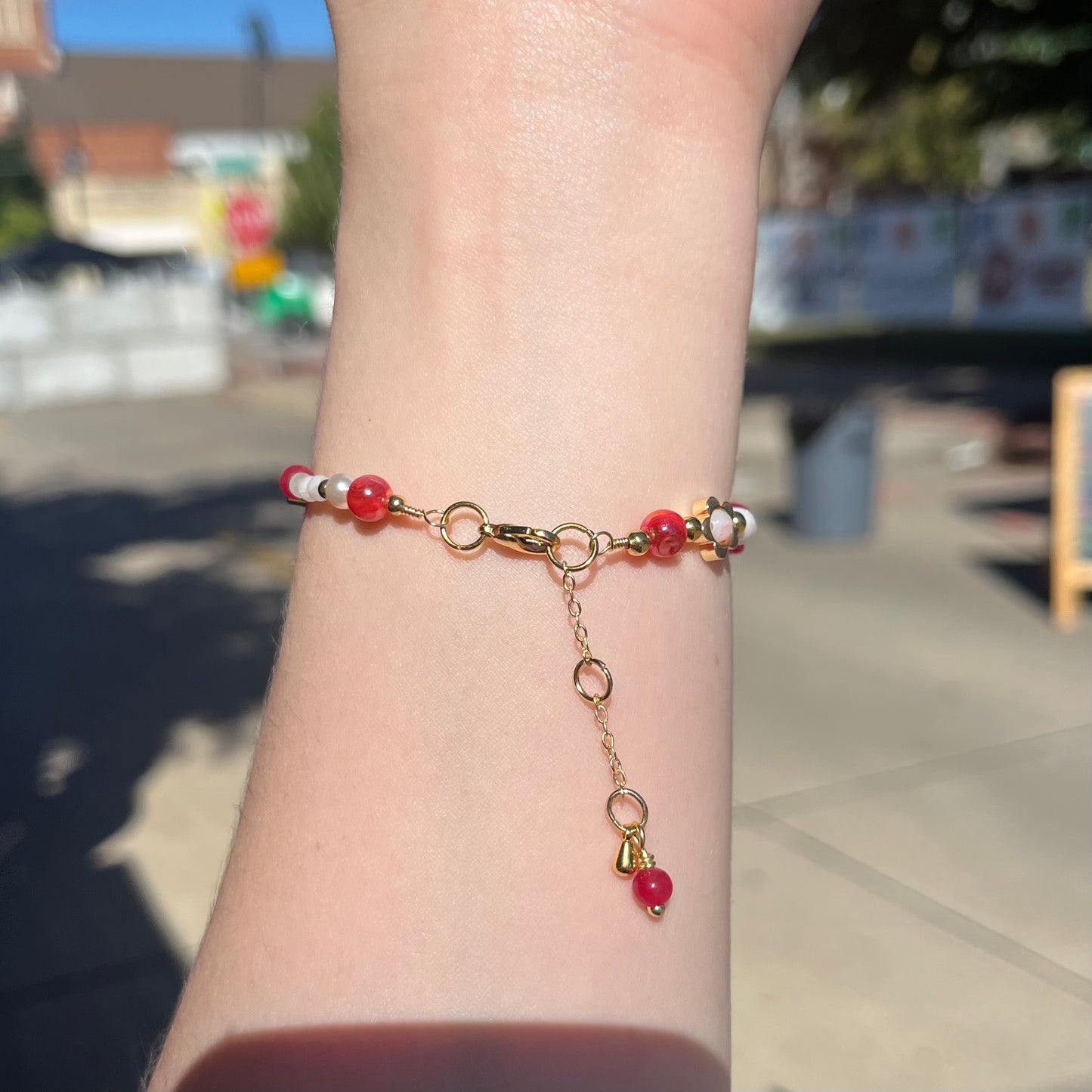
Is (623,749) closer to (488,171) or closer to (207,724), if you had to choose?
(488,171)

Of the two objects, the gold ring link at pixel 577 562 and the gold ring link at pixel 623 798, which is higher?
the gold ring link at pixel 577 562

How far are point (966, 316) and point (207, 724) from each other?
47.6ft

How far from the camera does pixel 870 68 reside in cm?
1265

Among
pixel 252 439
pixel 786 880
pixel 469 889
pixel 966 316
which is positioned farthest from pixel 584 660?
pixel 966 316

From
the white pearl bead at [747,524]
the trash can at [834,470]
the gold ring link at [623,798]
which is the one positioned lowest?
the trash can at [834,470]

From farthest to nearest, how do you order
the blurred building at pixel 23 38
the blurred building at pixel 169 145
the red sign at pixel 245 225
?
the blurred building at pixel 169 145 < the red sign at pixel 245 225 < the blurred building at pixel 23 38

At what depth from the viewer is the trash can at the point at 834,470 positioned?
848 cm

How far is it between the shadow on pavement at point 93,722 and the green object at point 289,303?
2150 centimetres

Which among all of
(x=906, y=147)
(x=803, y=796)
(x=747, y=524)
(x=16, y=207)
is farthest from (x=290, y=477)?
(x=16, y=207)

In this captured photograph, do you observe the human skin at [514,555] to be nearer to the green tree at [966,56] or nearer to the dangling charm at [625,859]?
the dangling charm at [625,859]

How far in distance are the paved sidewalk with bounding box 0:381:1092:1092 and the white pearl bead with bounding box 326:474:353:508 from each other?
8.42 feet

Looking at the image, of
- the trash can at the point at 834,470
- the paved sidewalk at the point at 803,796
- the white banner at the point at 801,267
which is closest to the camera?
the paved sidewalk at the point at 803,796

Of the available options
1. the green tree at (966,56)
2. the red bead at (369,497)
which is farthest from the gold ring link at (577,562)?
the green tree at (966,56)

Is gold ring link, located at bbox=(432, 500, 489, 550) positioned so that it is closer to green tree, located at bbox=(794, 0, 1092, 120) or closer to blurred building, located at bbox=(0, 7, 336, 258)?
green tree, located at bbox=(794, 0, 1092, 120)
